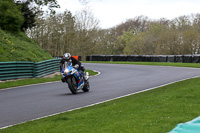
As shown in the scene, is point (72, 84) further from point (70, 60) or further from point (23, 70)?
point (23, 70)

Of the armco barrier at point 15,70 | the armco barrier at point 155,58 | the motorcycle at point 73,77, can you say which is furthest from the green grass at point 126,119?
the armco barrier at point 155,58

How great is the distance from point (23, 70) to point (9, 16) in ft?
38.4

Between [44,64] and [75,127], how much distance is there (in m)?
17.0

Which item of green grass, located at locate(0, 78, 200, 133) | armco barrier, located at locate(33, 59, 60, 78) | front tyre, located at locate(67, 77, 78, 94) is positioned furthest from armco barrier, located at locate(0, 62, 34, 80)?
green grass, located at locate(0, 78, 200, 133)

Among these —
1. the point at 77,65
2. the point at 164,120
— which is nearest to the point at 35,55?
the point at 77,65

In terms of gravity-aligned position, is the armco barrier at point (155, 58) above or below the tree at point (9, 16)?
below

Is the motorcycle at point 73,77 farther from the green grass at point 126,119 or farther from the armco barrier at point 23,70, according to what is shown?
the armco barrier at point 23,70

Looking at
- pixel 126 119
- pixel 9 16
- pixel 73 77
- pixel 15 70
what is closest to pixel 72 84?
pixel 73 77

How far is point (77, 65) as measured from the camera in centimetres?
1349

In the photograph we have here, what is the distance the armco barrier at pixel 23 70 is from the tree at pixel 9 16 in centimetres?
892

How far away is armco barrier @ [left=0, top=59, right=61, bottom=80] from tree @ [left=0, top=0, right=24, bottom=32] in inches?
351

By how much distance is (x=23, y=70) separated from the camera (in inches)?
840

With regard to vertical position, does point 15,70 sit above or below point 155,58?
below

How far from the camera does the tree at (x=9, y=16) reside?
30962 mm
